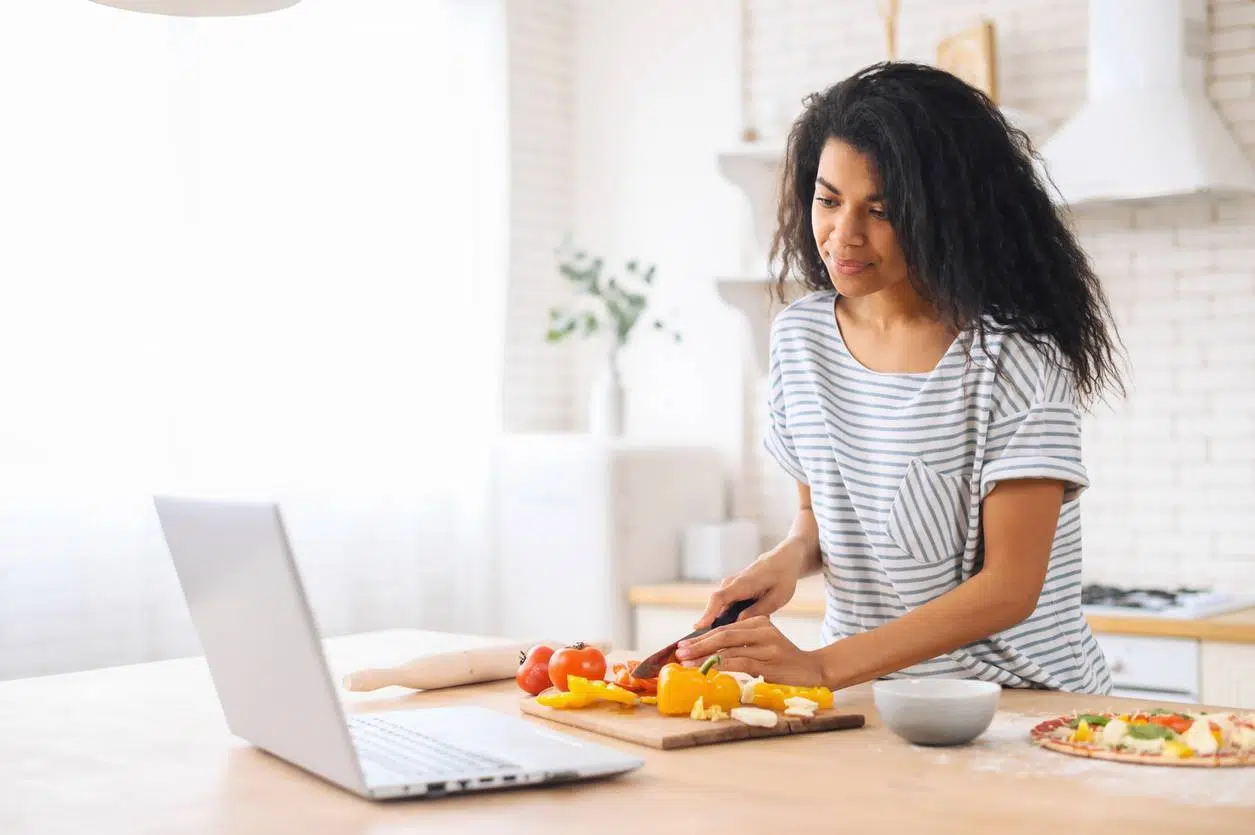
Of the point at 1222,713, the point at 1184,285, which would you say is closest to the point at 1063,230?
the point at 1222,713

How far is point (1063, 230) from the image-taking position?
6.35ft

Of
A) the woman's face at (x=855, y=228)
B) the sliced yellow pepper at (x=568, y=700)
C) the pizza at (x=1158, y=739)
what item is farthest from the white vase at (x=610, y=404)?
the pizza at (x=1158, y=739)

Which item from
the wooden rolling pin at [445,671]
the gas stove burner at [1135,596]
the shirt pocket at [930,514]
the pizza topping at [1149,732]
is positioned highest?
the shirt pocket at [930,514]

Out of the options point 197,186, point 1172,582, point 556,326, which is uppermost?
point 197,186

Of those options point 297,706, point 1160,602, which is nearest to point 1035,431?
point 297,706

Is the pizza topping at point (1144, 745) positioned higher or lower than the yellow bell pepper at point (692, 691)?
lower

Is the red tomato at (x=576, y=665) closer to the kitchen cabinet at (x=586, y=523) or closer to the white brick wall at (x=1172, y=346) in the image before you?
the kitchen cabinet at (x=586, y=523)

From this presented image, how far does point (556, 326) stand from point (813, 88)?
1158 millimetres

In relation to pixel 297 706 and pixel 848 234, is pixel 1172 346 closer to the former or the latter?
pixel 848 234

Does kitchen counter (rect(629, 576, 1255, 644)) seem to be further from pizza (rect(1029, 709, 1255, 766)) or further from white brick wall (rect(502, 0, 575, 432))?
pizza (rect(1029, 709, 1255, 766))

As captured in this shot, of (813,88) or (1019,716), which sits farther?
(813,88)

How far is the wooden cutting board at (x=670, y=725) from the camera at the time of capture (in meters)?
1.51

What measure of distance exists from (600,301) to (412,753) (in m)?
3.48

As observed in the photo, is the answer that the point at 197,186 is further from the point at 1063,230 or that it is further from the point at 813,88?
the point at 1063,230
